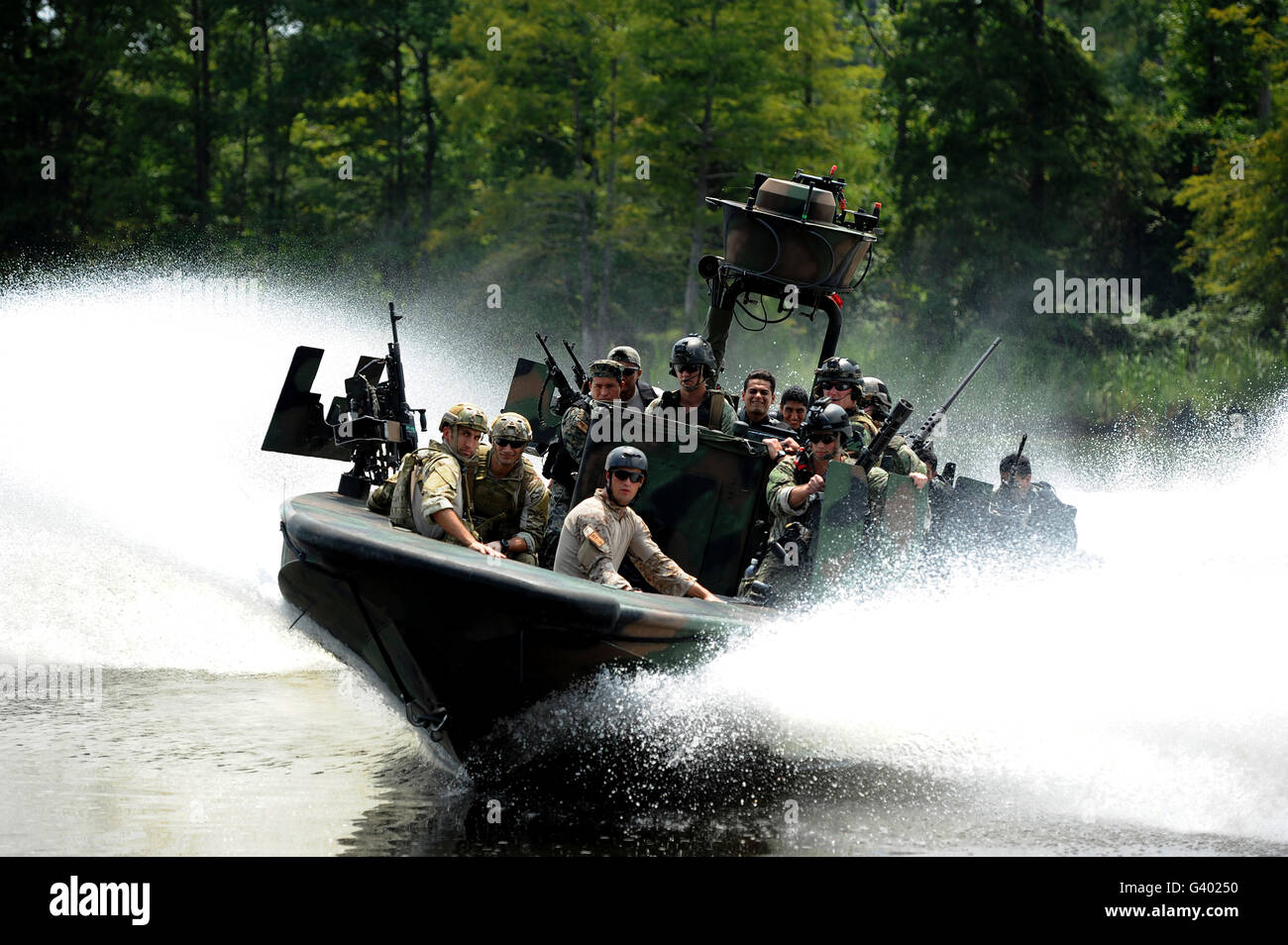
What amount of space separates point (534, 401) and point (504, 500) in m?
2.50

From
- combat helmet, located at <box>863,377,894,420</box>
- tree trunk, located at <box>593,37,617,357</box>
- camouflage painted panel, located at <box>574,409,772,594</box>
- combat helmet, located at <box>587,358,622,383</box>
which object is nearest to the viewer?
camouflage painted panel, located at <box>574,409,772,594</box>

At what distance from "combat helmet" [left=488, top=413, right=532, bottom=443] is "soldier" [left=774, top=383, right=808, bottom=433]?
2097mm

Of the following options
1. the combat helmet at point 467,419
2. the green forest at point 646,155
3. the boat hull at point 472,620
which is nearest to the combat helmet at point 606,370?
the combat helmet at point 467,419

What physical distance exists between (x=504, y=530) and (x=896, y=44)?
32873 mm

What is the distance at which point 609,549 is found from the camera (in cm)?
907

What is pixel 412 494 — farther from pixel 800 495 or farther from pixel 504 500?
pixel 800 495

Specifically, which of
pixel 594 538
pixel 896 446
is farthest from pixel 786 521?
pixel 896 446

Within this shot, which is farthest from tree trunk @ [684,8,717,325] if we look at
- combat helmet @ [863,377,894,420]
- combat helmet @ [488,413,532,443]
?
combat helmet @ [488,413,532,443]

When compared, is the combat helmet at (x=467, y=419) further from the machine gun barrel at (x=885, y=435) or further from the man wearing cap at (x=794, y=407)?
the man wearing cap at (x=794, y=407)

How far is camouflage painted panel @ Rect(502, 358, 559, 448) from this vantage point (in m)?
12.5

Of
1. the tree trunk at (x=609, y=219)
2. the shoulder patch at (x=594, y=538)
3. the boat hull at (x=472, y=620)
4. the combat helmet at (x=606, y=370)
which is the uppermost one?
the tree trunk at (x=609, y=219)

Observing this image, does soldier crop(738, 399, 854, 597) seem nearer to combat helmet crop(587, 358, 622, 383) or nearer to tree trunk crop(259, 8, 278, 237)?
combat helmet crop(587, 358, 622, 383)

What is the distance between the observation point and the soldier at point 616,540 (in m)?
8.94

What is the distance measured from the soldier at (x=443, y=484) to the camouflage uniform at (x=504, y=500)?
112 mm
